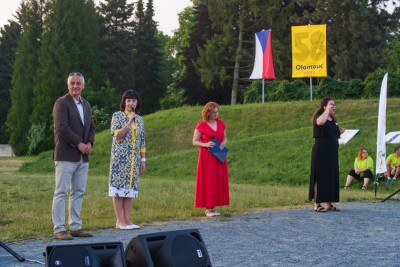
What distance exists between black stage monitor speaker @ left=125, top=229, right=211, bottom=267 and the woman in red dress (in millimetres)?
5449

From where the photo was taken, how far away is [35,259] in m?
6.48

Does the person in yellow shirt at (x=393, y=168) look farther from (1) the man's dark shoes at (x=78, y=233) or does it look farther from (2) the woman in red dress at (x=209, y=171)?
(1) the man's dark shoes at (x=78, y=233)

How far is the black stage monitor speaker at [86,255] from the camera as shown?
421 cm

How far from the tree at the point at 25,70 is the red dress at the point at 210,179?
44.6 meters

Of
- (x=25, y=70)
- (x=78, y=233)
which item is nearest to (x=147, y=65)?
(x=25, y=70)

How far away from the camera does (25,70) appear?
53656 mm

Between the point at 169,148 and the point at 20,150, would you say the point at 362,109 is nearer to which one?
the point at 169,148

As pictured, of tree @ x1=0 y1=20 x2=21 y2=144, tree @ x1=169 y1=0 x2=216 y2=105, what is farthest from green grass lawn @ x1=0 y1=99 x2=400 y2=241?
tree @ x1=0 y1=20 x2=21 y2=144

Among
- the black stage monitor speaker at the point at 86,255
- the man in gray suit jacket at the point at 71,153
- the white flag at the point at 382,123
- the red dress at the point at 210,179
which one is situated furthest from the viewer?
the white flag at the point at 382,123

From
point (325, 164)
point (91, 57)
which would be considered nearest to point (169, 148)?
point (325, 164)

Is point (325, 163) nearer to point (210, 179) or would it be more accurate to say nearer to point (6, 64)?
point (210, 179)

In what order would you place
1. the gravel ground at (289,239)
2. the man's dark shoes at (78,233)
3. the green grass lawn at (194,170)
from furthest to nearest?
the green grass lawn at (194,170)
the man's dark shoes at (78,233)
the gravel ground at (289,239)

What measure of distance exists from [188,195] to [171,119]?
20561 mm

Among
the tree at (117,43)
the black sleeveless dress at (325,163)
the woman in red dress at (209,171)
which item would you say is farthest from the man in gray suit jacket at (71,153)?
the tree at (117,43)
